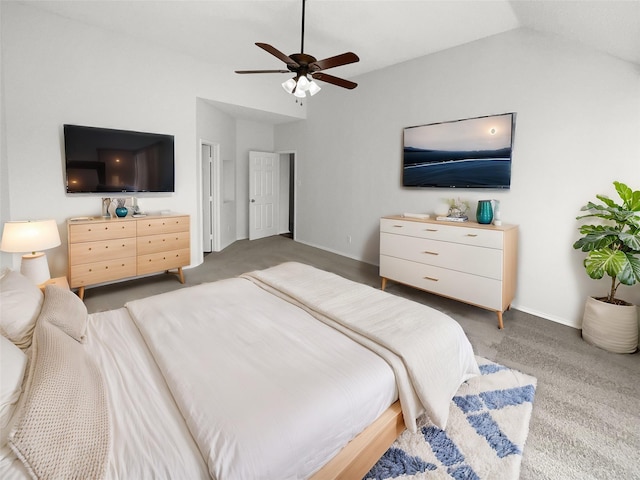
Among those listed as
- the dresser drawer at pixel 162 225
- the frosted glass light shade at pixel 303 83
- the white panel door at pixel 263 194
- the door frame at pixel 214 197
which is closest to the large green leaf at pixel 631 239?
the frosted glass light shade at pixel 303 83

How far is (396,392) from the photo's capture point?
1.52m

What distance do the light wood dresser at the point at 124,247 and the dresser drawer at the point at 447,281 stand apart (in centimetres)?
265

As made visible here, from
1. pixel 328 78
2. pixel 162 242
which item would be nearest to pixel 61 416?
pixel 328 78

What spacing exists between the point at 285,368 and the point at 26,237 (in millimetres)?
2687

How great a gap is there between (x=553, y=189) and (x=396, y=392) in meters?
2.86

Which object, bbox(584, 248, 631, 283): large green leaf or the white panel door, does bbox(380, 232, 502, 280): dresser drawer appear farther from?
the white panel door

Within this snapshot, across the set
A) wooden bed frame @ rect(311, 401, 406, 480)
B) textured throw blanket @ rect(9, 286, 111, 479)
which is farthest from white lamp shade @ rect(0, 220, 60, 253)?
wooden bed frame @ rect(311, 401, 406, 480)

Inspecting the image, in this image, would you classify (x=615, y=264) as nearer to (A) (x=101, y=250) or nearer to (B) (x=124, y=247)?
(B) (x=124, y=247)

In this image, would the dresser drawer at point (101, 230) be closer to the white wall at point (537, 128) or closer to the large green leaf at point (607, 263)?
the white wall at point (537, 128)

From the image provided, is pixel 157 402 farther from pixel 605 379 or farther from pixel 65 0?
pixel 65 0

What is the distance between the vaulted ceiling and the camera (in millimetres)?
2613

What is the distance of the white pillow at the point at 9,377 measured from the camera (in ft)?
3.40

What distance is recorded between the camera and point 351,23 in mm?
3447

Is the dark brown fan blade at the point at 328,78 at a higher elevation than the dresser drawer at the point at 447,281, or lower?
higher
